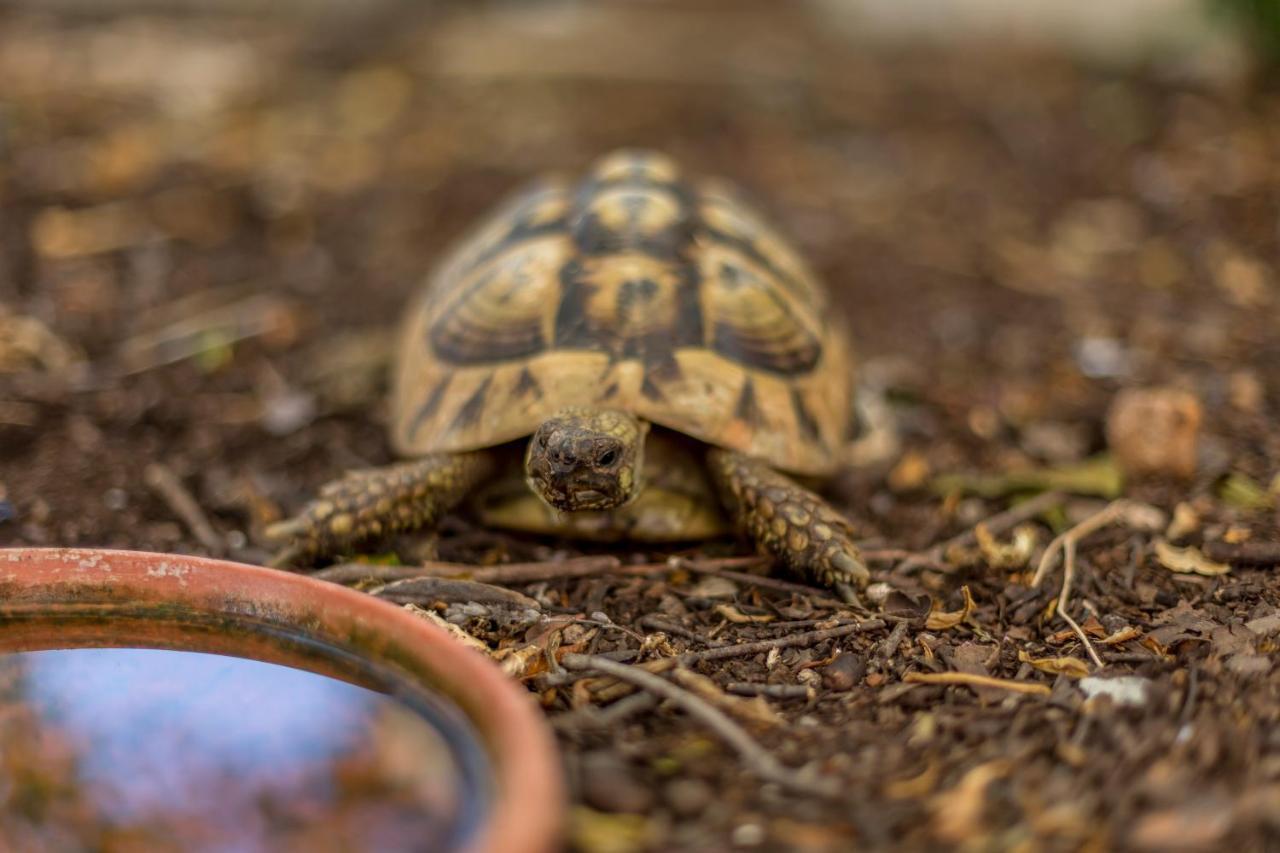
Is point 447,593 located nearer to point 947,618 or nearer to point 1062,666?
point 947,618

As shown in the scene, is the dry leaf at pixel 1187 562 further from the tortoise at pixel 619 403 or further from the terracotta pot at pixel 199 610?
the terracotta pot at pixel 199 610

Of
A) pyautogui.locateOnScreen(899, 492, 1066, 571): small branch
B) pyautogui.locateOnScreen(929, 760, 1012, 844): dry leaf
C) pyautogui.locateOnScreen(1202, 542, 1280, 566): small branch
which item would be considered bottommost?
pyautogui.locateOnScreen(929, 760, 1012, 844): dry leaf

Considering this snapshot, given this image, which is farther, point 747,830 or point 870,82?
point 870,82

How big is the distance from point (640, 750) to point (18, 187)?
14.3ft

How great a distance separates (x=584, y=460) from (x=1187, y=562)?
1374 mm

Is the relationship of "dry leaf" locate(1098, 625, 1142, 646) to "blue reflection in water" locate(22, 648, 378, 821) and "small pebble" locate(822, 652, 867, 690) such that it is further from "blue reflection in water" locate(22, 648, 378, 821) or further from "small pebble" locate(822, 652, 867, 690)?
"blue reflection in water" locate(22, 648, 378, 821)

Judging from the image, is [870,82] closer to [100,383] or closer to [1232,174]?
[1232,174]

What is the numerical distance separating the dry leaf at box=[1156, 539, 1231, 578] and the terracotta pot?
5.26ft

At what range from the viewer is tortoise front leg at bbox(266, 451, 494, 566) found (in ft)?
9.27

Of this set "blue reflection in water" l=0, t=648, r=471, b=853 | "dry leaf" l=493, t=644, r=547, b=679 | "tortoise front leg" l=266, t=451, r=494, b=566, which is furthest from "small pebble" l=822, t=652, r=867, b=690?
"tortoise front leg" l=266, t=451, r=494, b=566

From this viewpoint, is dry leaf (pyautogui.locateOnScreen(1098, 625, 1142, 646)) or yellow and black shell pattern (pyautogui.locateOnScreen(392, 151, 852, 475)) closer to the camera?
dry leaf (pyautogui.locateOnScreen(1098, 625, 1142, 646))

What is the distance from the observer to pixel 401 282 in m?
4.76

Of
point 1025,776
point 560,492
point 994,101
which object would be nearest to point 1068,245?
point 994,101

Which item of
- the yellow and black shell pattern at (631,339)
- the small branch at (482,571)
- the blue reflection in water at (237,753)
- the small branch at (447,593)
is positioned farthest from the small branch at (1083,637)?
the blue reflection in water at (237,753)
